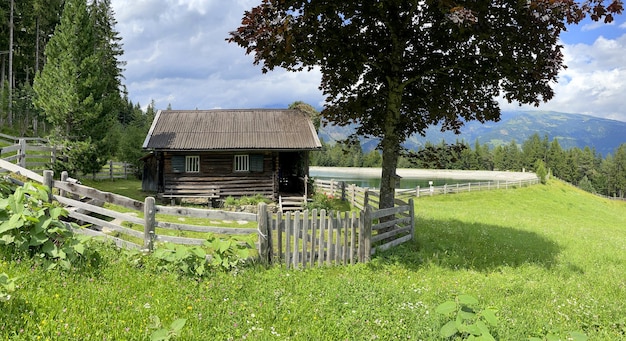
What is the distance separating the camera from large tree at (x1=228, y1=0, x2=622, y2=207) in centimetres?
758

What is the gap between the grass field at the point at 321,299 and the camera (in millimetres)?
4168

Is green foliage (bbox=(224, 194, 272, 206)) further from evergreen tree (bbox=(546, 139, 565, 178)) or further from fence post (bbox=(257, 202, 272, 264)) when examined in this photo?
evergreen tree (bbox=(546, 139, 565, 178))

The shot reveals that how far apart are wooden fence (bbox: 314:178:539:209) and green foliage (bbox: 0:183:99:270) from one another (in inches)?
273

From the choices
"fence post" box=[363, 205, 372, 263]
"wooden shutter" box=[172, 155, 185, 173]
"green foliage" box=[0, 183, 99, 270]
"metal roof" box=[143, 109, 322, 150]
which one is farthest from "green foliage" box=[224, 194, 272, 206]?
"green foliage" box=[0, 183, 99, 270]

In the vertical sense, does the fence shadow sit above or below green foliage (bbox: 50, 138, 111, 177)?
below

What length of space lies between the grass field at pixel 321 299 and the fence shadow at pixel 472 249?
0.28 ft

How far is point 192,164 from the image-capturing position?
869 inches

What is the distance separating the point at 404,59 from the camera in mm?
9891

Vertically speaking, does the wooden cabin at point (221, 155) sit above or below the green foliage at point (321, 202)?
above

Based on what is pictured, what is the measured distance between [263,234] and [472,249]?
658 cm

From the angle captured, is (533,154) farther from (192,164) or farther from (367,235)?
(367,235)

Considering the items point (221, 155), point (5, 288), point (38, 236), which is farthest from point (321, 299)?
point (221, 155)

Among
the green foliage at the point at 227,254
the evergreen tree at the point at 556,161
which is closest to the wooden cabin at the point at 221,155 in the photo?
the green foliage at the point at 227,254

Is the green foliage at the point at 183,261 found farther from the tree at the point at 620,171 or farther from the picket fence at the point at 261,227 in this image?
the tree at the point at 620,171
